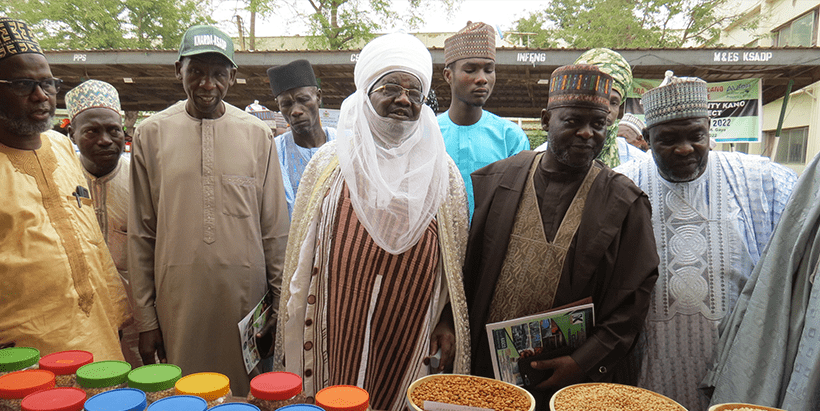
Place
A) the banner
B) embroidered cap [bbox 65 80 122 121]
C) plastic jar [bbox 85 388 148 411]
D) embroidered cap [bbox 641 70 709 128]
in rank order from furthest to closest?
1. the banner
2. embroidered cap [bbox 65 80 122 121]
3. embroidered cap [bbox 641 70 709 128]
4. plastic jar [bbox 85 388 148 411]

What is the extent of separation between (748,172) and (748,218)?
7.5 inches

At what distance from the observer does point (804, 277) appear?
1.49 m

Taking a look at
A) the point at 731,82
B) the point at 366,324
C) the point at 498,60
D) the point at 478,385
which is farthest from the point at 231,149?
the point at 731,82

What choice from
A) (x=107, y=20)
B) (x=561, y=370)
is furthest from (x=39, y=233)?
(x=107, y=20)

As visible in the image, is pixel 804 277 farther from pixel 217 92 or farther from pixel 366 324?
pixel 217 92

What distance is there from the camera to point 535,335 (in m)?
1.52

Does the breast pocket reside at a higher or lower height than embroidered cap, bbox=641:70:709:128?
lower

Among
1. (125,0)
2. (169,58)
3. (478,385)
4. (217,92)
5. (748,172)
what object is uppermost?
(125,0)

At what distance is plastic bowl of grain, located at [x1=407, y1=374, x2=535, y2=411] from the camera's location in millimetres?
1138

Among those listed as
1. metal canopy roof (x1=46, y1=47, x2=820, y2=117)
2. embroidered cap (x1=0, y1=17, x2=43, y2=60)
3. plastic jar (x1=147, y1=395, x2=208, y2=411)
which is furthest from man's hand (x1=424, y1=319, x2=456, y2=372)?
metal canopy roof (x1=46, y1=47, x2=820, y2=117)

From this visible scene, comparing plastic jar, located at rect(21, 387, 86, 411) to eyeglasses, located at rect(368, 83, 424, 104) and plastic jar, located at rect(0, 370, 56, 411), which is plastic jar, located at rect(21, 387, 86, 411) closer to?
plastic jar, located at rect(0, 370, 56, 411)

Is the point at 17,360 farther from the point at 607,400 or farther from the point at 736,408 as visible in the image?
the point at 736,408

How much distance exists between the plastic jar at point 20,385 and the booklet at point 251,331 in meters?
0.78

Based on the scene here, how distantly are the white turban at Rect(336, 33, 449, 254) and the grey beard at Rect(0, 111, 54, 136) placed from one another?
1.08 metres
